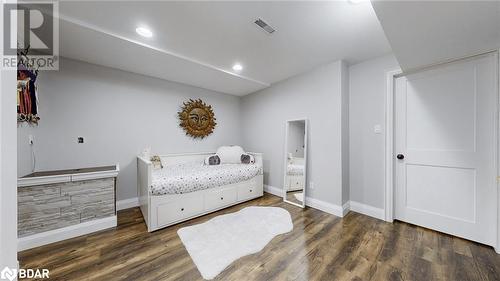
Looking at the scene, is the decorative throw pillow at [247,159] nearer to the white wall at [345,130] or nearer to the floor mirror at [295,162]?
the floor mirror at [295,162]

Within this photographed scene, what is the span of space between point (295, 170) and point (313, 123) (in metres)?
0.89

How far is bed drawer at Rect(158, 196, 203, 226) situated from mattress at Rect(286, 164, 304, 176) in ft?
5.32

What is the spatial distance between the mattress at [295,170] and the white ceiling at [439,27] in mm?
1989

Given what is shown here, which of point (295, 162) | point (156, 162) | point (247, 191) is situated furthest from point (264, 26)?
point (156, 162)

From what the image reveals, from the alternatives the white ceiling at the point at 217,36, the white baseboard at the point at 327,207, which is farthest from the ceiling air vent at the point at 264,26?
the white baseboard at the point at 327,207

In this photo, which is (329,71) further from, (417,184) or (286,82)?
(417,184)

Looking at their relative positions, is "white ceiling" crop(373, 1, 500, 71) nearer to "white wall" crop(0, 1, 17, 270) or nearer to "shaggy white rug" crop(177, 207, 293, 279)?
"white wall" crop(0, 1, 17, 270)

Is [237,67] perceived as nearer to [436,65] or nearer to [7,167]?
[436,65]

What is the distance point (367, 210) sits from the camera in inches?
103

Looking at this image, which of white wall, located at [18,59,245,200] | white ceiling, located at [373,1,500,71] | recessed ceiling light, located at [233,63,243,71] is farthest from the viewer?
recessed ceiling light, located at [233,63,243,71]

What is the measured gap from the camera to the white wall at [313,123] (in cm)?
269

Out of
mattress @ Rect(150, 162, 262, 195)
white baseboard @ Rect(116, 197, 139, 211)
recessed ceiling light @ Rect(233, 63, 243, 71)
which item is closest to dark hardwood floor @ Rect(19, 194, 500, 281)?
mattress @ Rect(150, 162, 262, 195)

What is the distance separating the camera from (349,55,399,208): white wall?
2496 millimetres

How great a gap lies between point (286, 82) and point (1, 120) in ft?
11.3
